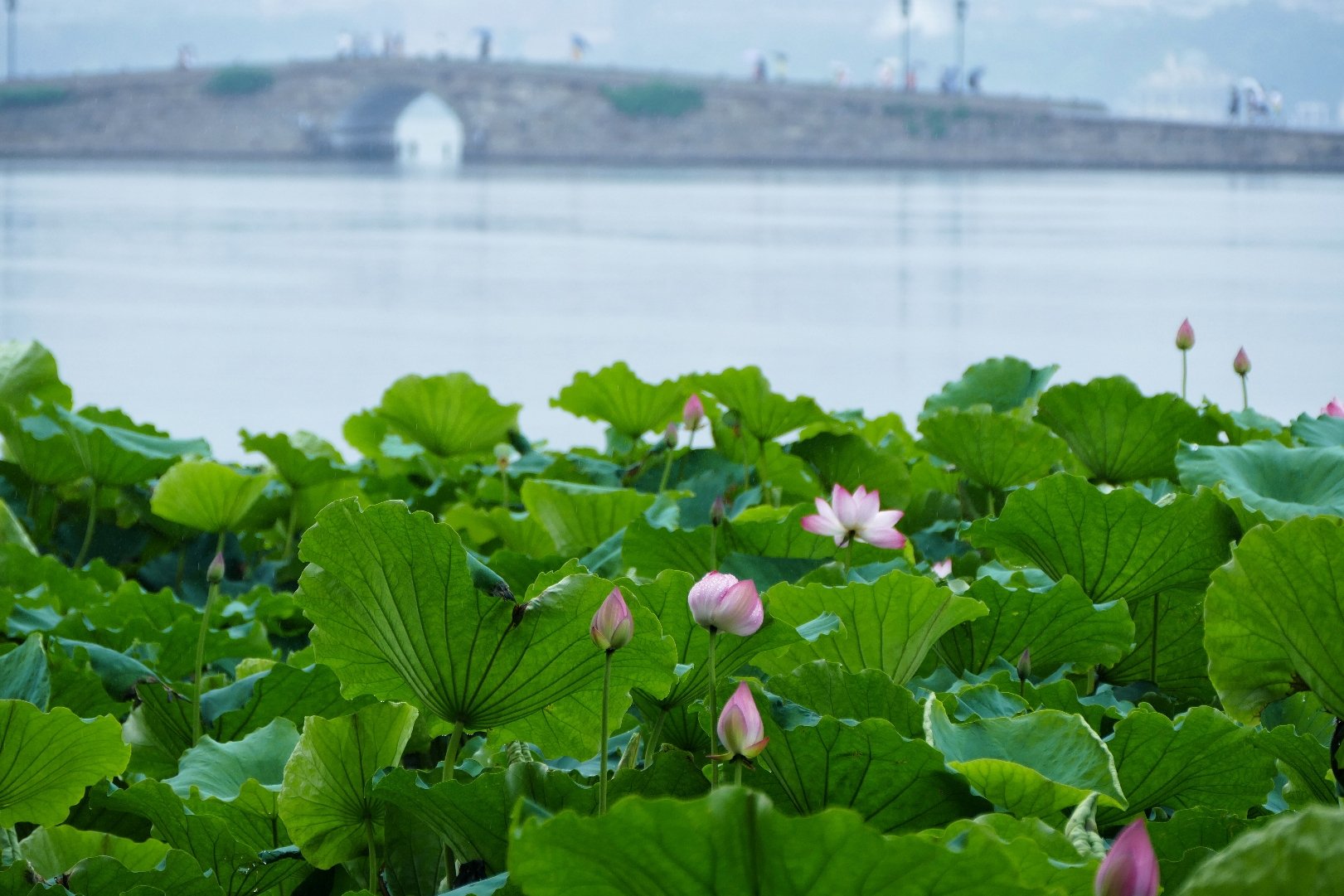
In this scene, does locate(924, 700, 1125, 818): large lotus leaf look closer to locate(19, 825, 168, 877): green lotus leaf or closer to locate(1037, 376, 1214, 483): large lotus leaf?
locate(19, 825, 168, 877): green lotus leaf

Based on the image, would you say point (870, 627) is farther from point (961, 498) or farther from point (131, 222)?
point (131, 222)

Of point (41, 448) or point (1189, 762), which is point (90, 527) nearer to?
point (41, 448)

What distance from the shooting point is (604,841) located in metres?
0.25

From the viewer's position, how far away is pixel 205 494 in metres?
0.90

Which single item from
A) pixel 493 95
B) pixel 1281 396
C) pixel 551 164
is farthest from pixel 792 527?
pixel 493 95

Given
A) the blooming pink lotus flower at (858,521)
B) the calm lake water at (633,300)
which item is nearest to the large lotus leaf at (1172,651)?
the blooming pink lotus flower at (858,521)

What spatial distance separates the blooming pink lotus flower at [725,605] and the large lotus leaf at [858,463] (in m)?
0.48

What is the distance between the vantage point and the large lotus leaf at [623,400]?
1020mm

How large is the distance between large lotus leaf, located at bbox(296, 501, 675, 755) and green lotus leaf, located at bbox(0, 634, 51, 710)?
0.16 m

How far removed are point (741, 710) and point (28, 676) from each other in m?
0.33

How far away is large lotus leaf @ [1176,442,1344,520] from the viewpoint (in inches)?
23.9

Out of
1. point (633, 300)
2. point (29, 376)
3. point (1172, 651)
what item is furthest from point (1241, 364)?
point (633, 300)

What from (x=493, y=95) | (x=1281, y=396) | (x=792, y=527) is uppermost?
(x=493, y=95)

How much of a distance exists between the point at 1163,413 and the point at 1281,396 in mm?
1750
